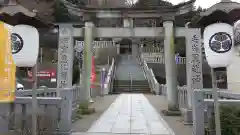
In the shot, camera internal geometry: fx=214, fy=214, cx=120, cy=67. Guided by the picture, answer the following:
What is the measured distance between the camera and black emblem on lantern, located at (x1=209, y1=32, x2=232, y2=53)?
4091 millimetres

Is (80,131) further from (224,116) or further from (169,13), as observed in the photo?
Result: (169,13)

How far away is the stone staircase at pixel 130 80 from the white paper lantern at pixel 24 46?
19126 millimetres

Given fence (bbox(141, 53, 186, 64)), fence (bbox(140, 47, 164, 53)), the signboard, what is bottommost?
the signboard

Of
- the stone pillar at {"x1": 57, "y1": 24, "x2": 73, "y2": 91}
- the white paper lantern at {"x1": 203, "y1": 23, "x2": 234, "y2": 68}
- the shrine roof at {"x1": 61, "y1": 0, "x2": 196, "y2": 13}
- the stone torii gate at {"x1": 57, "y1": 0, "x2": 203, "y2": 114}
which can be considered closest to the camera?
the white paper lantern at {"x1": 203, "y1": 23, "x2": 234, "y2": 68}

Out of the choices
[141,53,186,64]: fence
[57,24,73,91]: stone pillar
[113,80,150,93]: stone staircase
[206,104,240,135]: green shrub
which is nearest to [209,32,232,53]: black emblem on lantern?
[206,104,240,135]: green shrub

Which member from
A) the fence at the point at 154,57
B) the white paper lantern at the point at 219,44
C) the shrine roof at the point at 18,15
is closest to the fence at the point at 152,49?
the fence at the point at 154,57

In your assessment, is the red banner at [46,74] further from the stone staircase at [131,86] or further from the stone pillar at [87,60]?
the stone pillar at [87,60]

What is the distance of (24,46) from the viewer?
14.1 feet

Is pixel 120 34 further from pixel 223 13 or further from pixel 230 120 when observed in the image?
pixel 230 120

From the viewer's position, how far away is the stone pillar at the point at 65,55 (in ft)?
28.9

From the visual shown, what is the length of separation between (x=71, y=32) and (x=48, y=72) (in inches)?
696

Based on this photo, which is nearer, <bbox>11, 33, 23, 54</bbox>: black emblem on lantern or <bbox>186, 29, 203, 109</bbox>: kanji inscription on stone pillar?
<bbox>11, 33, 23, 54</bbox>: black emblem on lantern

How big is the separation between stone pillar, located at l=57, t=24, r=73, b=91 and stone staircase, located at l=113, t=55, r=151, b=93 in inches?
576

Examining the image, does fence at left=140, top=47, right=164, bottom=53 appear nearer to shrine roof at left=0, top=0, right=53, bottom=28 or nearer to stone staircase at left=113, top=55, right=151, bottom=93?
stone staircase at left=113, top=55, right=151, bottom=93
